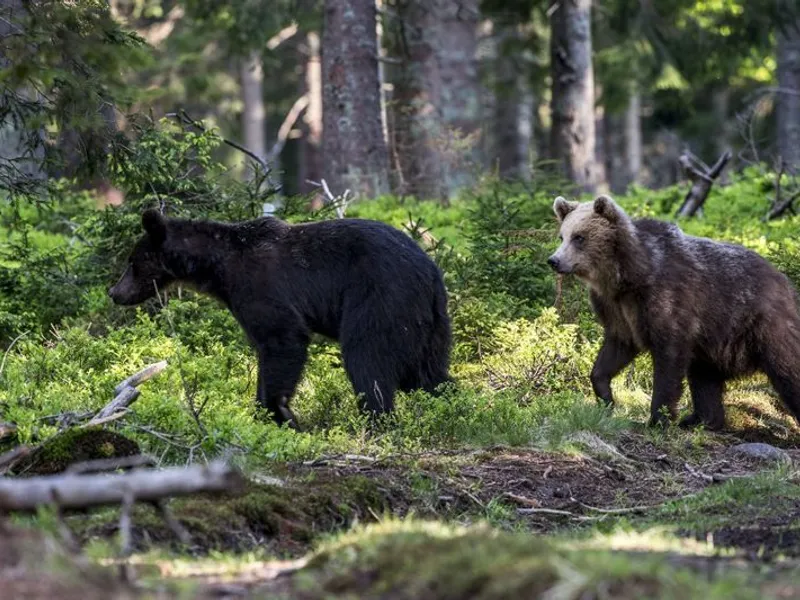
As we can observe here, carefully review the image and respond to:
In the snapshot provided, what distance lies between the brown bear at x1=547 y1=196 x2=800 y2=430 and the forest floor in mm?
609

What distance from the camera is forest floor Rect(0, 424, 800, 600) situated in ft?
15.3

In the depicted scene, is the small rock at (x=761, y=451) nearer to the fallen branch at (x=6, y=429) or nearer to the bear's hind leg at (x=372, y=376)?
the bear's hind leg at (x=372, y=376)

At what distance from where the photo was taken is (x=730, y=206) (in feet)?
53.7

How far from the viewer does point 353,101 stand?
17688 mm

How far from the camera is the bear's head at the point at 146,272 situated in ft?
36.1

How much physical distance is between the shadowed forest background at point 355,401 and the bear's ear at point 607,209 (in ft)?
4.19

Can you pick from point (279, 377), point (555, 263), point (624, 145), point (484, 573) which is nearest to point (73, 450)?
point (279, 377)

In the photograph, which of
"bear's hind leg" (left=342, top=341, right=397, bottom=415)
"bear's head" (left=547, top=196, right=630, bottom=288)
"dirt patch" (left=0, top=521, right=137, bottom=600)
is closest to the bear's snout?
"bear's head" (left=547, top=196, right=630, bottom=288)

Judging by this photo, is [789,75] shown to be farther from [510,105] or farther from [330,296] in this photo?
[330,296]

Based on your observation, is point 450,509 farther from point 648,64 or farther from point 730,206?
point 648,64

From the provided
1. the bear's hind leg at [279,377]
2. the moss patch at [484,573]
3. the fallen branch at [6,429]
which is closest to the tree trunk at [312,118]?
the bear's hind leg at [279,377]

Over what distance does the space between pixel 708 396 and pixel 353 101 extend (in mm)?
8070

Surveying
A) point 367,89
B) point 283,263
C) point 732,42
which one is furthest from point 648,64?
point 283,263

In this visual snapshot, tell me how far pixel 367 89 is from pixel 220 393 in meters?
8.41
